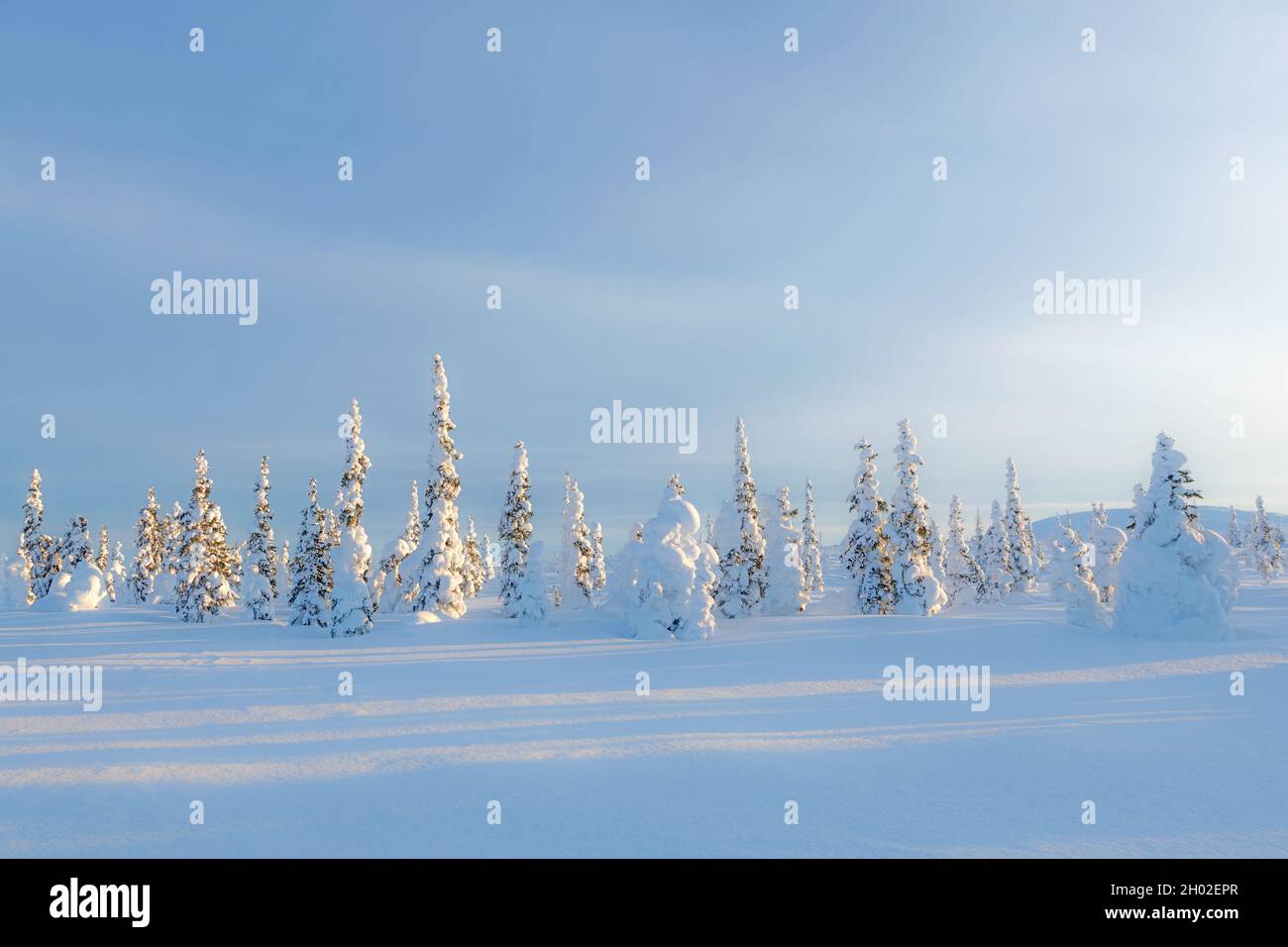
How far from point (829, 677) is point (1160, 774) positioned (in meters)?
8.96

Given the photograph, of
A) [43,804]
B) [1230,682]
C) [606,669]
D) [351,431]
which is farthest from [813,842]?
[351,431]

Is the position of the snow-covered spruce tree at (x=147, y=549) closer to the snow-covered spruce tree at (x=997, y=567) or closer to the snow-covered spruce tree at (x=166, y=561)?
the snow-covered spruce tree at (x=166, y=561)

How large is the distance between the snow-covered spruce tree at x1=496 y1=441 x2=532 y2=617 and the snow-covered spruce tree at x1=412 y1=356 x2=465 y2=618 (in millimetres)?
7580

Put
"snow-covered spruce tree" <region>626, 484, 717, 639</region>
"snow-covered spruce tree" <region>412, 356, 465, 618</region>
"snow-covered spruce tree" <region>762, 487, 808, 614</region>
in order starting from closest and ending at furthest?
"snow-covered spruce tree" <region>626, 484, 717, 639</region> < "snow-covered spruce tree" <region>412, 356, 465, 618</region> < "snow-covered spruce tree" <region>762, 487, 808, 614</region>

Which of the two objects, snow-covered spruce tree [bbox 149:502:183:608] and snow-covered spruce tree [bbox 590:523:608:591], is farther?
snow-covered spruce tree [bbox 590:523:608:591]

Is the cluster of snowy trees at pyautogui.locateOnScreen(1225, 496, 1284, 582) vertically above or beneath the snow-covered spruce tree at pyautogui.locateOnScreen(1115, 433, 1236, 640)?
beneath

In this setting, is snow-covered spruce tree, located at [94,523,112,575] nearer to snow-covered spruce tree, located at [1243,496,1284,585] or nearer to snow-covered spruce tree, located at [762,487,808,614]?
snow-covered spruce tree, located at [762,487,808,614]

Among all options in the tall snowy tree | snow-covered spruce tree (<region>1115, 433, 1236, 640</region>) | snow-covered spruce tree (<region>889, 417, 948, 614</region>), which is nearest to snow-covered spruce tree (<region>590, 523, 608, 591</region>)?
the tall snowy tree

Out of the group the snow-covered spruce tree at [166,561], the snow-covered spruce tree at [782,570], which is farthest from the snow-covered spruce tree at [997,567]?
the snow-covered spruce tree at [166,561]

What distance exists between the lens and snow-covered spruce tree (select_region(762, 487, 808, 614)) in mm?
44250

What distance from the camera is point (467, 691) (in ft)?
52.4

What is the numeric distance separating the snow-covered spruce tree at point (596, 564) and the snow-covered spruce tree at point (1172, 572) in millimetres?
59476

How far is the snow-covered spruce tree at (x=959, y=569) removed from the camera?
231 feet
